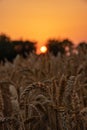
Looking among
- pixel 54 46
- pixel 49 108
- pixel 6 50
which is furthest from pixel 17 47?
pixel 49 108

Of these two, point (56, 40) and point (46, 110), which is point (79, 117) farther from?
point (56, 40)

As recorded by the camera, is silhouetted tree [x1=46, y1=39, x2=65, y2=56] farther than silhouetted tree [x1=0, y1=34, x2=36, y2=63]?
Yes

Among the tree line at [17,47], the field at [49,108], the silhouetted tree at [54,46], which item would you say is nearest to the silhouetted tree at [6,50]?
the tree line at [17,47]

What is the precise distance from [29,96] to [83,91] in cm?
84

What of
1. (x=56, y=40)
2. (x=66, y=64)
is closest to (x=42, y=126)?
(x=66, y=64)

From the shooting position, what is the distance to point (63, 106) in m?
3.34

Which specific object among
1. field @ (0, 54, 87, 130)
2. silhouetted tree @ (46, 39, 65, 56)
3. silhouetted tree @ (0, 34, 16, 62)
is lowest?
field @ (0, 54, 87, 130)

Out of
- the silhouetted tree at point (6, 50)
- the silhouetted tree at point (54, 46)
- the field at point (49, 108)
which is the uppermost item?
the silhouetted tree at point (54, 46)

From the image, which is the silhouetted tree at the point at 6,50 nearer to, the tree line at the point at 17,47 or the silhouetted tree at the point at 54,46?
the tree line at the point at 17,47

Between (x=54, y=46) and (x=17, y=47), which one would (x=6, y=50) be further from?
(x=54, y=46)

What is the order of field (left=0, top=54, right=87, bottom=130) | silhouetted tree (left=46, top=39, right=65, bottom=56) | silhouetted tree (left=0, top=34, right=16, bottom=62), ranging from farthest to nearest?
silhouetted tree (left=46, top=39, right=65, bottom=56), silhouetted tree (left=0, top=34, right=16, bottom=62), field (left=0, top=54, right=87, bottom=130)

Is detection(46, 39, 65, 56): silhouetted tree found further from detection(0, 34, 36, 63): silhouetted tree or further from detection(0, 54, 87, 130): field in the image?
detection(0, 54, 87, 130): field

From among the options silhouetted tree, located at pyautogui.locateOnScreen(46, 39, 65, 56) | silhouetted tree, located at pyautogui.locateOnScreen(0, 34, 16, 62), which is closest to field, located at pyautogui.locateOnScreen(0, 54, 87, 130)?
silhouetted tree, located at pyautogui.locateOnScreen(0, 34, 16, 62)

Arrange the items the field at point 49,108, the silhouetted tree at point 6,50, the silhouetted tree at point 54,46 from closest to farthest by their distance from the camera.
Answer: the field at point 49,108, the silhouetted tree at point 6,50, the silhouetted tree at point 54,46
